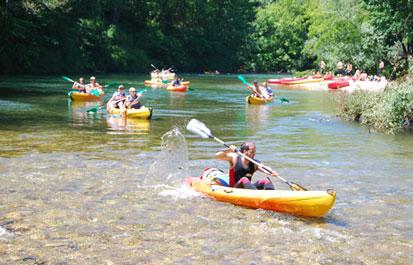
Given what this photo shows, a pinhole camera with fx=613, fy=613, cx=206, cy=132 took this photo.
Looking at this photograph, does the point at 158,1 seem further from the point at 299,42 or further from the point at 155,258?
the point at 155,258

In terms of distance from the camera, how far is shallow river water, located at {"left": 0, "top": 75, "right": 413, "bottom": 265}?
22.1 ft

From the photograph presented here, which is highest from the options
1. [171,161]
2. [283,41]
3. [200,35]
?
[200,35]

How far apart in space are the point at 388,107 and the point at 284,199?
27.8 feet

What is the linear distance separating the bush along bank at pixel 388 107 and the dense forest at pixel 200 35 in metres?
5.22

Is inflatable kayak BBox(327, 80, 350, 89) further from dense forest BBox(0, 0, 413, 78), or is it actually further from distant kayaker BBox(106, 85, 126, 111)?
distant kayaker BBox(106, 85, 126, 111)

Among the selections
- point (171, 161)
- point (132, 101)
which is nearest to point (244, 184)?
point (171, 161)

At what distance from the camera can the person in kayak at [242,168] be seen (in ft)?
28.5

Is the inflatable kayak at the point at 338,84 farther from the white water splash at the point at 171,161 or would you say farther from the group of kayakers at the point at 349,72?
the white water splash at the point at 171,161

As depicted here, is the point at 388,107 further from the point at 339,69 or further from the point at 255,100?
the point at 339,69

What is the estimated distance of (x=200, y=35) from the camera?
63.5 m

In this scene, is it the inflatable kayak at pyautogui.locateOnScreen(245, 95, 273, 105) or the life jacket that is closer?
the life jacket

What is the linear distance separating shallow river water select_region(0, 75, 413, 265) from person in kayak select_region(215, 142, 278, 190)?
16.1 inches

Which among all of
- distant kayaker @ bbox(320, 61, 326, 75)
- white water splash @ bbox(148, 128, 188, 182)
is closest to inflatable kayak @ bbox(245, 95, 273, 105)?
white water splash @ bbox(148, 128, 188, 182)

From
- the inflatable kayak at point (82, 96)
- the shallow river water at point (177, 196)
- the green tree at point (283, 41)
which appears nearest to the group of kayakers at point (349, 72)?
the inflatable kayak at point (82, 96)
